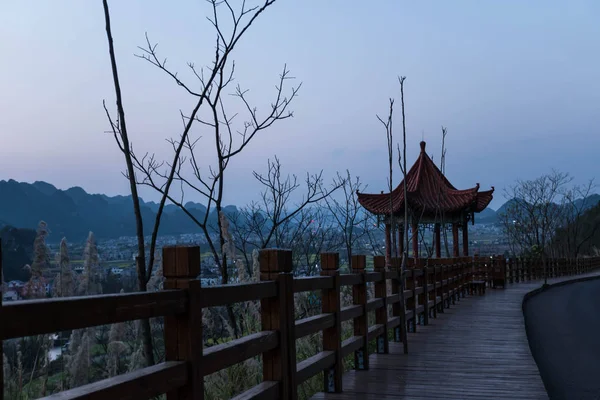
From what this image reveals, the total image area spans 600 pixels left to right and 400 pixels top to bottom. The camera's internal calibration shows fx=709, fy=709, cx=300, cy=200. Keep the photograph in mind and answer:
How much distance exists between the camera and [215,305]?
3.76m

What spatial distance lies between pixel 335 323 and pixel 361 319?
1137 millimetres

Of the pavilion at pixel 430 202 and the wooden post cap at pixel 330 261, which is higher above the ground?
the pavilion at pixel 430 202

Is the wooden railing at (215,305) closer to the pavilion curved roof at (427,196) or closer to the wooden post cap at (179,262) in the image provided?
the wooden post cap at (179,262)

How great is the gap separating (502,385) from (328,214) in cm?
1224

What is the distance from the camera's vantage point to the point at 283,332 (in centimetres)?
466

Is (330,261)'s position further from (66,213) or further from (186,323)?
(66,213)

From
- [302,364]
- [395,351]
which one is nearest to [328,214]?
[395,351]

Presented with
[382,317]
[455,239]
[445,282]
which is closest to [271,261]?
[382,317]

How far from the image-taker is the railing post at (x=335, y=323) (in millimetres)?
5898

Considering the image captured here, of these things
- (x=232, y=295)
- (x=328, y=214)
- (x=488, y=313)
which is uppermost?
(x=328, y=214)

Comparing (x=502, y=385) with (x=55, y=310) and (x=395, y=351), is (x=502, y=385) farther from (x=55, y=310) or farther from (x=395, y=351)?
(x=55, y=310)

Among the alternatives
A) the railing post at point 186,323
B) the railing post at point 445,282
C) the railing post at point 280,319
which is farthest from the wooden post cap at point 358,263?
the railing post at point 445,282

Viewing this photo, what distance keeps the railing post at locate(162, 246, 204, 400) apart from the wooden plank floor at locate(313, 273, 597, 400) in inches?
96.4

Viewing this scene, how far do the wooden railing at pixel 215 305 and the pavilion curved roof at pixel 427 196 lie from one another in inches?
706
